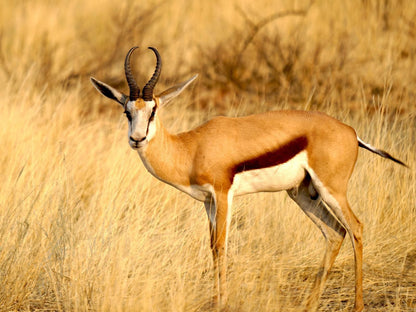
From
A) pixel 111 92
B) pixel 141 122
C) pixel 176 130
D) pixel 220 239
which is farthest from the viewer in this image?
pixel 176 130

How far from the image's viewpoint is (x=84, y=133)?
8289 mm

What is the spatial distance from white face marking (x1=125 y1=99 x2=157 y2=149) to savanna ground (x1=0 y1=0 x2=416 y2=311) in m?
0.77

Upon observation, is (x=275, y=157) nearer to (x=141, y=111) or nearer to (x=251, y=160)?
(x=251, y=160)

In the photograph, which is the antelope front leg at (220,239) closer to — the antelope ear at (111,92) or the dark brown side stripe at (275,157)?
the dark brown side stripe at (275,157)

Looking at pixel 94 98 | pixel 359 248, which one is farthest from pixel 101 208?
pixel 94 98

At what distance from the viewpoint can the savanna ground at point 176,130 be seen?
4.64 m

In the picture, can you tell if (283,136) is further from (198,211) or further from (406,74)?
(406,74)

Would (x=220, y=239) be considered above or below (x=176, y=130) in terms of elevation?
below

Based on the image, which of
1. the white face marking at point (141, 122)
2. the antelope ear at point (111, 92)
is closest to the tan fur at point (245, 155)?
the white face marking at point (141, 122)

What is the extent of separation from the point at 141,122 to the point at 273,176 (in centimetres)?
101

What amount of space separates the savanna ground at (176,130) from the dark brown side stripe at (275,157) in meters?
0.65

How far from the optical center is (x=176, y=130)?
797 cm

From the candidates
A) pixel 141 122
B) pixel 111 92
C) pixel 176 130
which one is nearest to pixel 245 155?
pixel 141 122

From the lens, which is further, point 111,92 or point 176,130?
point 176,130
